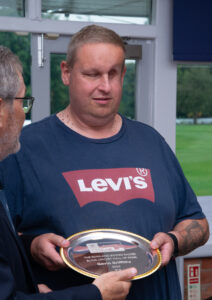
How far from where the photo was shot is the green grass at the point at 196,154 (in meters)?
3.44

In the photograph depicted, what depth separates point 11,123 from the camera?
116 cm

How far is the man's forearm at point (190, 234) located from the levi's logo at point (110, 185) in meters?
0.17

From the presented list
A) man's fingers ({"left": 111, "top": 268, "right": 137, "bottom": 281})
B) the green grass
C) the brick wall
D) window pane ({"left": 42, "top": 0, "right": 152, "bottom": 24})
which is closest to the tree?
the green grass

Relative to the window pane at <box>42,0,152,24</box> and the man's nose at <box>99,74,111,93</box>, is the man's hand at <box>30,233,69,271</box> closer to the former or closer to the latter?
the man's nose at <box>99,74,111,93</box>

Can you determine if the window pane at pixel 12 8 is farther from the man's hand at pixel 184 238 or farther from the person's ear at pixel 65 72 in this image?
the man's hand at pixel 184 238

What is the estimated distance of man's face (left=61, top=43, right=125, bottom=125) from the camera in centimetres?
155

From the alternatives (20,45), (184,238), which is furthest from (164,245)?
(20,45)

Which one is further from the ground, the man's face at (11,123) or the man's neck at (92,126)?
the man's face at (11,123)

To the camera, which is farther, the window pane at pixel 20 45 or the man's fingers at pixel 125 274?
the window pane at pixel 20 45

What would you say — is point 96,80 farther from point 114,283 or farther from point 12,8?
point 12,8

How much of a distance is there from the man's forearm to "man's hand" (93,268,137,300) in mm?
363

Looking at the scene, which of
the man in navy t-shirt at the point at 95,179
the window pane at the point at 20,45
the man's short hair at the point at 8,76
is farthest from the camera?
the window pane at the point at 20,45

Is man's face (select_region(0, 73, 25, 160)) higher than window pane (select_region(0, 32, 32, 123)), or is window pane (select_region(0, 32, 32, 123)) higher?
window pane (select_region(0, 32, 32, 123))

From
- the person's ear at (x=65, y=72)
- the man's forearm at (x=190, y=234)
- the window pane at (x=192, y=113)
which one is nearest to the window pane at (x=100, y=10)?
the window pane at (x=192, y=113)
